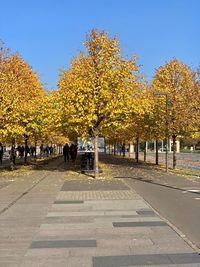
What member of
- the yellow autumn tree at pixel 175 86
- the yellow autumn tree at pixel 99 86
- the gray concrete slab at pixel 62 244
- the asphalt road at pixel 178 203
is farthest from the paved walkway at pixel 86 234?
the yellow autumn tree at pixel 175 86

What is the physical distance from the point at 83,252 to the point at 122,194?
8319 millimetres

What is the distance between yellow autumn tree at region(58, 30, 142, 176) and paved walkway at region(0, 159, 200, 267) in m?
8.66

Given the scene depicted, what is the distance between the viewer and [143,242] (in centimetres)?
786

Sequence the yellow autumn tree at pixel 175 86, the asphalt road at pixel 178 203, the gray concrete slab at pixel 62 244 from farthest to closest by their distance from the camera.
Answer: the yellow autumn tree at pixel 175 86
the asphalt road at pixel 178 203
the gray concrete slab at pixel 62 244

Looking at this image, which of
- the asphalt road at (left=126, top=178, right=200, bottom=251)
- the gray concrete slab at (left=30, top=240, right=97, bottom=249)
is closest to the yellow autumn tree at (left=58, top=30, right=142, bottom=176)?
the asphalt road at (left=126, top=178, right=200, bottom=251)

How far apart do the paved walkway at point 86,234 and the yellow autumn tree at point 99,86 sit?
28.4 ft

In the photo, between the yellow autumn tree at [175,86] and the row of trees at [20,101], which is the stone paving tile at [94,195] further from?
the yellow autumn tree at [175,86]

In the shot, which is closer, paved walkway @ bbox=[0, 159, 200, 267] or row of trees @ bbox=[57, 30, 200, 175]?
paved walkway @ bbox=[0, 159, 200, 267]

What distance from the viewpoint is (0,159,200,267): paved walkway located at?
6742 mm

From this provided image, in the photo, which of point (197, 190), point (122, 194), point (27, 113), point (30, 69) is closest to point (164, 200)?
point (122, 194)

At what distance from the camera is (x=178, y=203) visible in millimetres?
13125

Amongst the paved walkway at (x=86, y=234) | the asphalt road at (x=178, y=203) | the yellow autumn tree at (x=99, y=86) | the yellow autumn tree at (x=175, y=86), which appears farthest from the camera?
the yellow autumn tree at (x=175, y=86)

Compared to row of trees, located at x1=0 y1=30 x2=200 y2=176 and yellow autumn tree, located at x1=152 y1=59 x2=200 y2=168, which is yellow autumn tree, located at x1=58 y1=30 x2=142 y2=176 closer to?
row of trees, located at x1=0 y1=30 x2=200 y2=176

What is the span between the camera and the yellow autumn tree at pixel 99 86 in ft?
74.4
